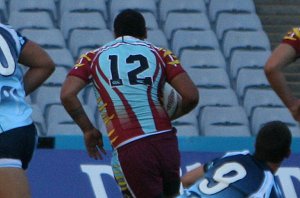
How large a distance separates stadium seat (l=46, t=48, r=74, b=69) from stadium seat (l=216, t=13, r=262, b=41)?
1.64m

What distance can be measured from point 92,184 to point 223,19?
158 inches

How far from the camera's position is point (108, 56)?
665cm

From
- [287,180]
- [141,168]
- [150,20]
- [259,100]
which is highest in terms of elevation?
[141,168]

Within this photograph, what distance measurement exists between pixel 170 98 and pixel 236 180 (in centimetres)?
162

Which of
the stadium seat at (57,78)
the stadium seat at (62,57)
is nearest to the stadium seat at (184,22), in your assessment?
the stadium seat at (62,57)

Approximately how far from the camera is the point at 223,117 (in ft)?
33.1

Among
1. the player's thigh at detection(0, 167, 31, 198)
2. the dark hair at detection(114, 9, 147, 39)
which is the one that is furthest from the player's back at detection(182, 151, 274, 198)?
the dark hair at detection(114, 9, 147, 39)

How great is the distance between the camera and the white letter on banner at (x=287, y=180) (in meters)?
8.17

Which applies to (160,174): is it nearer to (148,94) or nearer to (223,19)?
(148,94)

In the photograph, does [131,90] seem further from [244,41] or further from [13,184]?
[244,41]

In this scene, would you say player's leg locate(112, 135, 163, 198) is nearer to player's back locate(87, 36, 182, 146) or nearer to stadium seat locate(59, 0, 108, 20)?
player's back locate(87, 36, 182, 146)

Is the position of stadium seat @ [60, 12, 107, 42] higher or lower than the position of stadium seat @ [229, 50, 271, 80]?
higher

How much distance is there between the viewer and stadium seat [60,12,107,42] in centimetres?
1127

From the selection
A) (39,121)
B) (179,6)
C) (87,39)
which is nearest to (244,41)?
(179,6)
